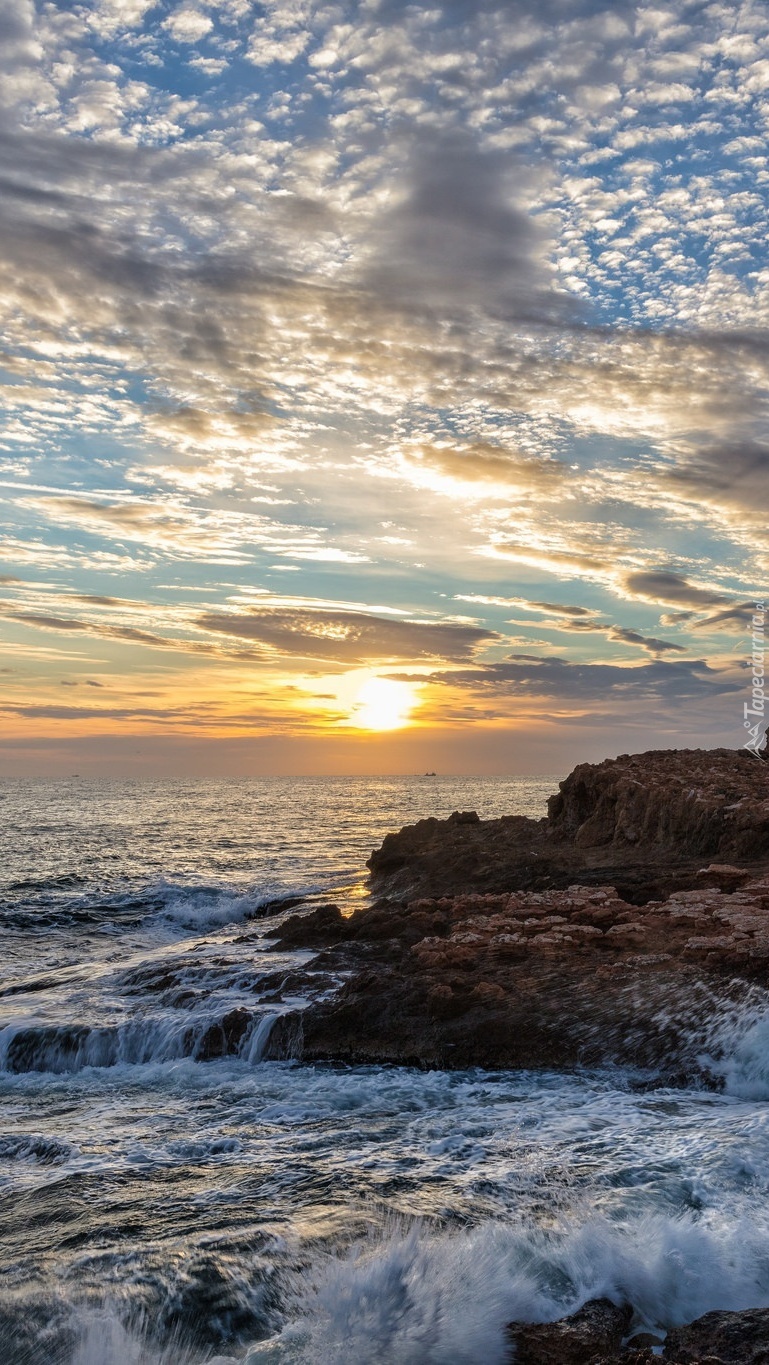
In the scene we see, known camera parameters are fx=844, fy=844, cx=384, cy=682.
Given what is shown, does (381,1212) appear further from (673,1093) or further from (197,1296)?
(673,1093)

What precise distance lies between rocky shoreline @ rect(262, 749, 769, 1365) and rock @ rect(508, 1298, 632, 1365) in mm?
13

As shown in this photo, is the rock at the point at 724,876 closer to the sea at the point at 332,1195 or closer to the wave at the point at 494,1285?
the sea at the point at 332,1195

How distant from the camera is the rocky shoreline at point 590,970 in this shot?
246 inches

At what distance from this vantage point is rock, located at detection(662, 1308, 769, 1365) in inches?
199

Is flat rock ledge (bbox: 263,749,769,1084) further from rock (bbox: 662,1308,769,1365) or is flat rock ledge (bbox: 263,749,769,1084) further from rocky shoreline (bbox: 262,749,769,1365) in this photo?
rock (bbox: 662,1308,769,1365)

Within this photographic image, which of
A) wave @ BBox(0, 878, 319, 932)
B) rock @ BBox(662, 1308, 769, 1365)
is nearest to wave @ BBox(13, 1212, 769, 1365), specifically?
rock @ BBox(662, 1308, 769, 1365)

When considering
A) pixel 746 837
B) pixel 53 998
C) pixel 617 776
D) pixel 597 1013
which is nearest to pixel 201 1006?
pixel 53 998

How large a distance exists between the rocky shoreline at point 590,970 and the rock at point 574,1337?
0.5 inches

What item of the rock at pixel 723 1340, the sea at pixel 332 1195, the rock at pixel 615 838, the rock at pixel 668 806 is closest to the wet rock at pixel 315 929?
the sea at pixel 332 1195

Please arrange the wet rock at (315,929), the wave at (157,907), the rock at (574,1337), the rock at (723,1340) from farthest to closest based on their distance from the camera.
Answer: the wave at (157,907), the wet rock at (315,929), the rock at (574,1337), the rock at (723,1340)

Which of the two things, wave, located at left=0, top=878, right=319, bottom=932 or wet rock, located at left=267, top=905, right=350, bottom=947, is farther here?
wave, located at left=0, top=878, right=319, bottom=932

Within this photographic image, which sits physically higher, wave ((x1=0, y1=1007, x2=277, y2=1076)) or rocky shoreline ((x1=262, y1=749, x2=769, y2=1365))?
rocky shoreline ((x1=262, y1=749, x2=769, y2=1365))

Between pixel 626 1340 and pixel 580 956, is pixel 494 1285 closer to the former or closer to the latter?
pixel 626 1340

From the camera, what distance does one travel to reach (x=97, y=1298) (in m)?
6.60
